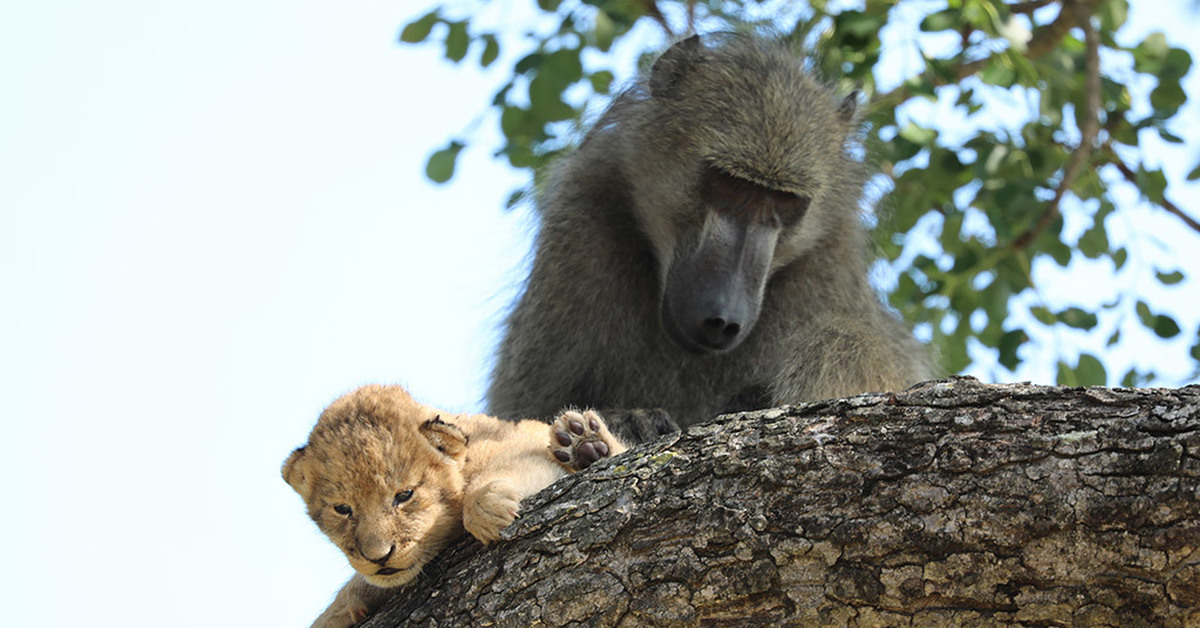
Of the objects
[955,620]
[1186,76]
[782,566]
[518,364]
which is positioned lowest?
[1186,76]

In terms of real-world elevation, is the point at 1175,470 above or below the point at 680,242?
above

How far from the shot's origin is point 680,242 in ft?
16.0

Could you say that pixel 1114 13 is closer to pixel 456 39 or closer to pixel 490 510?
pixel 456 39

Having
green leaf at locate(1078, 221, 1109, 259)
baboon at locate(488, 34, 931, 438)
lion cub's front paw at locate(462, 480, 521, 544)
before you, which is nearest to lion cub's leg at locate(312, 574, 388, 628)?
lion cub's front paw at locate(462, 480, 521, 544)

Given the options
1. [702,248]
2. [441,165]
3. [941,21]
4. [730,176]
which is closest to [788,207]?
[730,176]

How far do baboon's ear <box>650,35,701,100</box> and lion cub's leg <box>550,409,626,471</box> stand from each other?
2.28 meters

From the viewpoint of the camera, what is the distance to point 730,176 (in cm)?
486

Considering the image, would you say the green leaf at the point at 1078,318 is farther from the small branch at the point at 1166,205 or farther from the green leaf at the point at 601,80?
the green leaf at the point at 601,80

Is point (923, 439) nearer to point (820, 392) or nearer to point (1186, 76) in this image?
point (820, 392)

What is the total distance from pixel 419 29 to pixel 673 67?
160 centimetres

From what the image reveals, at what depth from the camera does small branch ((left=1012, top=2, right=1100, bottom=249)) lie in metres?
5.71

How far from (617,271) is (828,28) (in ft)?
6.63

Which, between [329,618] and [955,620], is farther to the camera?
[329,618]

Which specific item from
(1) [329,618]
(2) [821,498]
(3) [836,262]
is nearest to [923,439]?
(2) [821,498]
